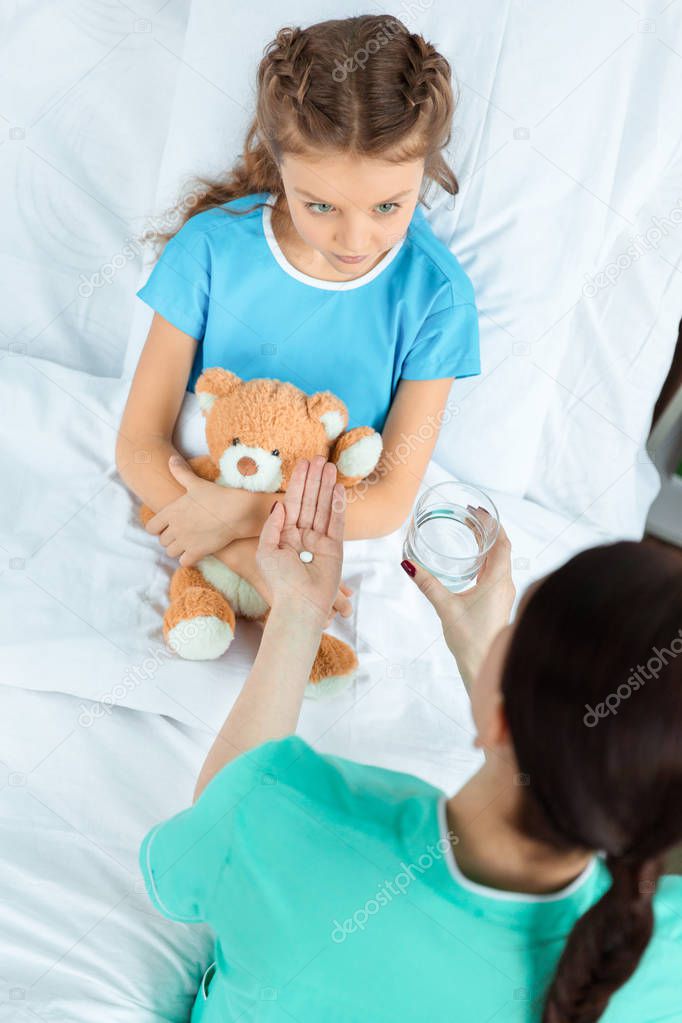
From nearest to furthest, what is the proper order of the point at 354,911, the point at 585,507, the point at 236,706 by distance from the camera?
the point at 354,911 → the point at 236,706 → the point at 585,507

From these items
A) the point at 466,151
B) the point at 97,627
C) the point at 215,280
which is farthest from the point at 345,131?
the point at 97,627

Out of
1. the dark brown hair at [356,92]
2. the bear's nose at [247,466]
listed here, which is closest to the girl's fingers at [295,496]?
the bear's nose at [247,466]

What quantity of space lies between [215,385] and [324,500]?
0.22m

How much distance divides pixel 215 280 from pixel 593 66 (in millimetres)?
616

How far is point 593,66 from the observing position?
126 cm

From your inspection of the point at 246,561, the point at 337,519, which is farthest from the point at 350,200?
the point at 246,561

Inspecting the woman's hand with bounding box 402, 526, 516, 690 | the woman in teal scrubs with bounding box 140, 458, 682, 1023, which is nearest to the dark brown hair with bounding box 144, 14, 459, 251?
the woman's hand with bounding box 402, 526, 516, 690

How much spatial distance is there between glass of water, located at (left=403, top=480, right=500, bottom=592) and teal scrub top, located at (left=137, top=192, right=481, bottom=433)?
17 centimetres

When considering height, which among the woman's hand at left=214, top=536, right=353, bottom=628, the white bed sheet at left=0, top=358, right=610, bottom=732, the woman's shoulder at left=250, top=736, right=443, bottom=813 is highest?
the woman's shoulder at left=250, top=736, right=443, bottom=813

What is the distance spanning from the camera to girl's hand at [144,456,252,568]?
1118 millimetres

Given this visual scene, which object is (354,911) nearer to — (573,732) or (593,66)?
(573,732)

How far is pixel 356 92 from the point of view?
Result: 96cm

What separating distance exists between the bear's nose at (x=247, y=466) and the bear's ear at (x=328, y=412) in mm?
91

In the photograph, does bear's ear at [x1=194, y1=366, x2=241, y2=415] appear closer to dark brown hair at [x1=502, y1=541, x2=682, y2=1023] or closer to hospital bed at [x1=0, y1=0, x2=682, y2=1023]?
hospital bed at [x1=0, y1=0, x2=682, y2=1023]
